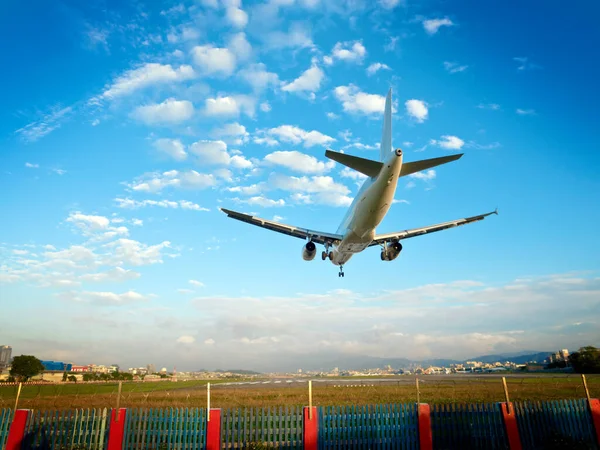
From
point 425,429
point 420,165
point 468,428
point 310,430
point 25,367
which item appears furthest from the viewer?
point 25,367

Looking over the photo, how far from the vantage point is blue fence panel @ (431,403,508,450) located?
40.9ft

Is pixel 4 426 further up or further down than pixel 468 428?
further up

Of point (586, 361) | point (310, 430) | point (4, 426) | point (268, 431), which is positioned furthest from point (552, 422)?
point (586, 361)

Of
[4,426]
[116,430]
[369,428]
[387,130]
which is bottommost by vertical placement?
[369,428]

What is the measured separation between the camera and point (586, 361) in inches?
2785

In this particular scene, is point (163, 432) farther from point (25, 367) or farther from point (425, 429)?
point (25, 367)

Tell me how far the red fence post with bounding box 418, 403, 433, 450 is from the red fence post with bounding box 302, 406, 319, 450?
3.58 meters

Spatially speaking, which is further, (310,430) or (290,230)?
(290,230)

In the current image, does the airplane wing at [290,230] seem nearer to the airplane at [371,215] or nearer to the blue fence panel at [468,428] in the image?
the airplane at [371,215]

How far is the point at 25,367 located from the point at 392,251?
9233cm

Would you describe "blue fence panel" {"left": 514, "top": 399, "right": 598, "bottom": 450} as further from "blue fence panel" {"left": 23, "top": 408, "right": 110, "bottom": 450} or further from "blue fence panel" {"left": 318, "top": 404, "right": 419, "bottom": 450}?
"blue fence panel" {"left": 23, "top": 408, "right": 110, "bottom": 450}

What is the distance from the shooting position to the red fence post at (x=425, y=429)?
1220 cm

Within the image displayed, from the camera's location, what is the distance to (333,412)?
1223cm

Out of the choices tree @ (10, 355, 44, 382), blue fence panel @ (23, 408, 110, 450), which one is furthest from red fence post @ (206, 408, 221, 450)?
tree @ (10, 355, 44, 382)
